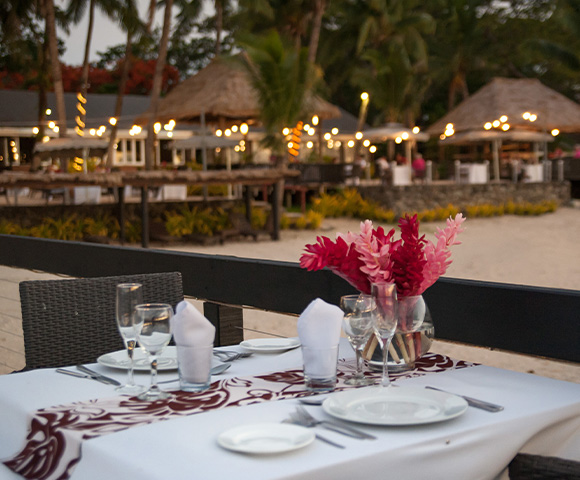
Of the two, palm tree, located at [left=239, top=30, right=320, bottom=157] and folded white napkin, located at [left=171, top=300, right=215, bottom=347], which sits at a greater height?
palm tree, located at [left=239, top=30, right=320, bottom=157]

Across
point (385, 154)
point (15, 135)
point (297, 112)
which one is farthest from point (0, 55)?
point (297, 112)

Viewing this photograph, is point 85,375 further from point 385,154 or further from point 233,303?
point 385,154

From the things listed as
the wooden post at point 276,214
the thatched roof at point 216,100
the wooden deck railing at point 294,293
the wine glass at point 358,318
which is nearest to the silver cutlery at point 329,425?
the wine glass at point 358,318

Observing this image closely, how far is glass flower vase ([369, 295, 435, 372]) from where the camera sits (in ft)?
6.37

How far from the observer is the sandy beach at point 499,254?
7.12 meters

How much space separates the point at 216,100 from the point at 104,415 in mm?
15023

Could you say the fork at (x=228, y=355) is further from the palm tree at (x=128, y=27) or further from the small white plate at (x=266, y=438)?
the palm tree at (x=128, y=27)

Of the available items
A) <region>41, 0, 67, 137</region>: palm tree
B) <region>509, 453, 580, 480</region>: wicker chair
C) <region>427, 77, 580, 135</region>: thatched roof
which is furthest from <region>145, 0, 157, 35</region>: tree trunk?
<region>509, 453, 580, 480</region>: wicker chair

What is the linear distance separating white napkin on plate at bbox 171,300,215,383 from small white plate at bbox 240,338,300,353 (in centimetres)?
42

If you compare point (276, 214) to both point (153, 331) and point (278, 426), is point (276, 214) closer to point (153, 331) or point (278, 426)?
point (153, 331)

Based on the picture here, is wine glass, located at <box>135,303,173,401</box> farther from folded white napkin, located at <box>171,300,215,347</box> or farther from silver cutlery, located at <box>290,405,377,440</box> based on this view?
silver cutlery, located at <box>290,405,377,440</box>

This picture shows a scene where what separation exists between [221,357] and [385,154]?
3549 centimetres

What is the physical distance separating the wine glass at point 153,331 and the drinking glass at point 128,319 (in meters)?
0.03

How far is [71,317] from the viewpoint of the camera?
2.64m
